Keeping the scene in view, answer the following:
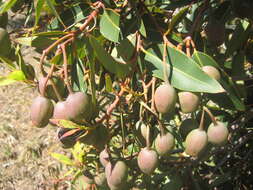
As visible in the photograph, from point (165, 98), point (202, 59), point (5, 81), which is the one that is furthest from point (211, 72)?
point (5, 81)

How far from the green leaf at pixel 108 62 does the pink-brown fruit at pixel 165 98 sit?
0.39 ft

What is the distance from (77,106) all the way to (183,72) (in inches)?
10.1

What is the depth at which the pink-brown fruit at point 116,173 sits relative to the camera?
1.05m

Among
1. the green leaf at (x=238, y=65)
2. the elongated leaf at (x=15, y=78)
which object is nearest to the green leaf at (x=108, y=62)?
the elongated leaf at (x=15, y=78)

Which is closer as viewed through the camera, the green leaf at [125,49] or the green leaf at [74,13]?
the green leaf at [125,49]

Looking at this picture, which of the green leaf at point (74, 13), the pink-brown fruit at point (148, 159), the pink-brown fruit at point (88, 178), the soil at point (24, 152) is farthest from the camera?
the soil at point (24, 152)

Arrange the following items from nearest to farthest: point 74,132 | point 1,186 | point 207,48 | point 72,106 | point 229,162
A: point 72,106, point 74,132, point 207,48, point 229,162, point 1,186

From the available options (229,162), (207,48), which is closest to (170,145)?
(207,48)

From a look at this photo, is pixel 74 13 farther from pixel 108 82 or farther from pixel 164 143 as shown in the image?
pixel 164 143

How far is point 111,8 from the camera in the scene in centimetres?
109

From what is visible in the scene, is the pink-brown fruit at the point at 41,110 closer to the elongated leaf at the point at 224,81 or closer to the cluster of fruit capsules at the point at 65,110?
the cluster of fruit capsules at the point at 65,110

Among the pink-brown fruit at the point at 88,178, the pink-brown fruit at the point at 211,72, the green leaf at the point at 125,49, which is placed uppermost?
the green leaf at the point at 125,49

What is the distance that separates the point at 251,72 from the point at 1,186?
2.44 metres

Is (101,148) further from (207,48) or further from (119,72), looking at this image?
(207,48)
